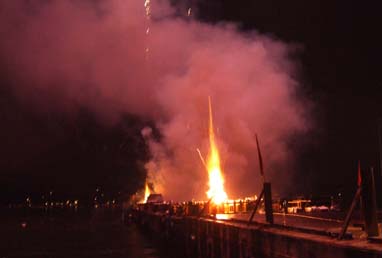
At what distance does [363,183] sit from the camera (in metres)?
11.6

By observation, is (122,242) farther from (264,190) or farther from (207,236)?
(264,190)

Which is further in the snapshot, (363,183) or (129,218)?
(129,218)

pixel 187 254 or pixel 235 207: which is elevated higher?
pixel 235 207

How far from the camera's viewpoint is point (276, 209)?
33969 mm

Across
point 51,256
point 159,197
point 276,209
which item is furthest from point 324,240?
point 159,197

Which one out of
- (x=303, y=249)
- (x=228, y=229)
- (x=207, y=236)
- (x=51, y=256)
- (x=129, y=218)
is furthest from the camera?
(x=129, y=218)

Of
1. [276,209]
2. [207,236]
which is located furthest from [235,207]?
[207,236]

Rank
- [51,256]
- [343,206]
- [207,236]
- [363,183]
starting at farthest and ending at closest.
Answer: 1. [51,256]
2. [343,206]
3. [207,236]
4. [363,183]

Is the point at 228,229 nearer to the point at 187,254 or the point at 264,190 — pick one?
the point at 264,190

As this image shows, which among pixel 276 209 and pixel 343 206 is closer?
pixel 343 206

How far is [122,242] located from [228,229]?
34423 millimetres

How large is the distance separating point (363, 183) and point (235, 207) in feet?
77.0

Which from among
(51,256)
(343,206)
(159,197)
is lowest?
(51,256)

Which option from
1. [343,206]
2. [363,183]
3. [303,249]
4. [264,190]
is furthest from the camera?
[343,206]
